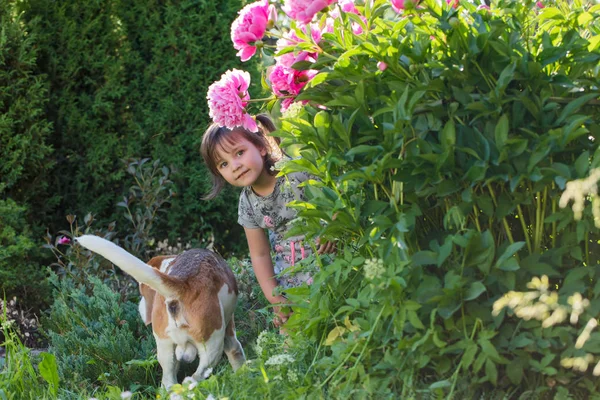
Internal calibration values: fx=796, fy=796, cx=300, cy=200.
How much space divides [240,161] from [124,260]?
37.4 inches

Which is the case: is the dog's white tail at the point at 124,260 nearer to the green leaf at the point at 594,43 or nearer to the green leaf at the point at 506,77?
the green leaf at the point at 506,77

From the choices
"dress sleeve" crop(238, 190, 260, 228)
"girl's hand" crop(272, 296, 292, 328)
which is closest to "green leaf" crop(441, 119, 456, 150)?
"girl's hand" crop(272, 296, 292, 328)

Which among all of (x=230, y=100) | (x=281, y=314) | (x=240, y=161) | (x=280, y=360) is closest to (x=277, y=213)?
(x=240, y=161)

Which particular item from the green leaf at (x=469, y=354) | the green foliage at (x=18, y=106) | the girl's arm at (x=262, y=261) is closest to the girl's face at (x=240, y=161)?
the girl's arm at (x=262, y=261)

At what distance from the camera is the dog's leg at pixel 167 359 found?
3760 millimetres

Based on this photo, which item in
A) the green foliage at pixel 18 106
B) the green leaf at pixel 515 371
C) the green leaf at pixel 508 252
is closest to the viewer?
the green leaf at pixel 508 252

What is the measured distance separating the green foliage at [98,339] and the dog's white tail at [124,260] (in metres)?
0.58

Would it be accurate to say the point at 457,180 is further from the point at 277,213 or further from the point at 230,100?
the point at 277,213

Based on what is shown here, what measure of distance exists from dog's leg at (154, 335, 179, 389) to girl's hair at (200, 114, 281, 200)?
100cm

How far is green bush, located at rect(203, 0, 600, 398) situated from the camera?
2.40m

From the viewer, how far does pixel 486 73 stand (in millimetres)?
2482

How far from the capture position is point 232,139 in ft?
13.6

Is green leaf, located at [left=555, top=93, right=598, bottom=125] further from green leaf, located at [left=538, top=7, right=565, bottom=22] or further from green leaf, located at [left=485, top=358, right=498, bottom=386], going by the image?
green leaf, located at [left=485, top=358, right=498, bottom=386]

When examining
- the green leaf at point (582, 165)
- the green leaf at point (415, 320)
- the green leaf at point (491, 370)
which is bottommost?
the green leaf at point (491, 370)
